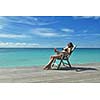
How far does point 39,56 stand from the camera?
8047 millimetres

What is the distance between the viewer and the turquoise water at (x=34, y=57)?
8.06 m

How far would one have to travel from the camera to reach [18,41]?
8133 mm

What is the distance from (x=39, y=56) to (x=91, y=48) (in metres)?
0.88

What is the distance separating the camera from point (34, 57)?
8102mm

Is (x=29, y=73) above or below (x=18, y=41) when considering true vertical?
below

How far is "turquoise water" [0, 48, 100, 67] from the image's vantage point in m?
8.06
